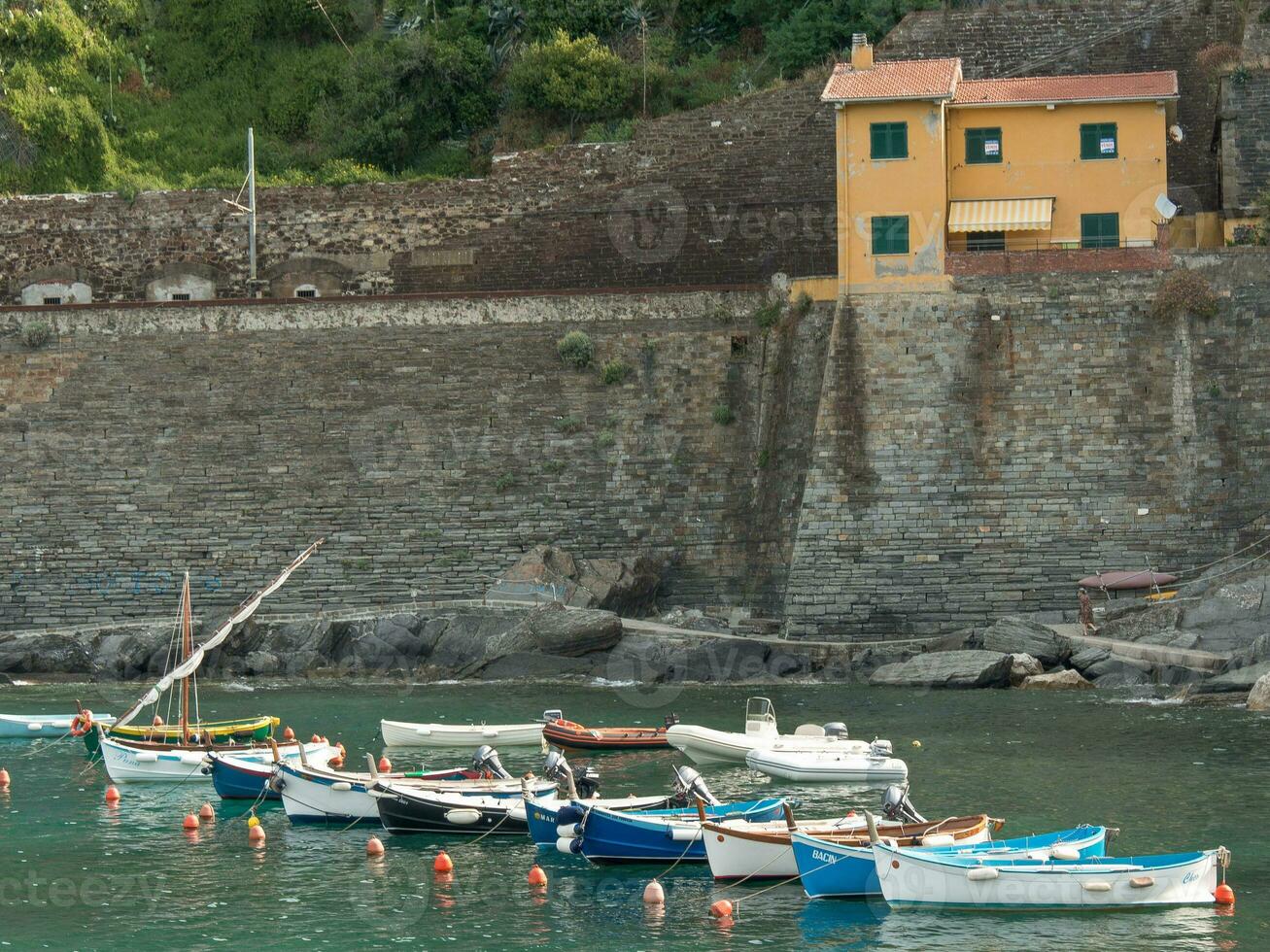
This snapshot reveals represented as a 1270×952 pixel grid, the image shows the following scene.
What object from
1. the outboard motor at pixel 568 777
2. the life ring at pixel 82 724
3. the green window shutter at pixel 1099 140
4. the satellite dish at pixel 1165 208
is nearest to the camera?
the outboard motor at pixel 568 777

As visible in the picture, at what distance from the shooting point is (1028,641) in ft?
115

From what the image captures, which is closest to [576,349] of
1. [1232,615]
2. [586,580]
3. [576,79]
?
[586,580]

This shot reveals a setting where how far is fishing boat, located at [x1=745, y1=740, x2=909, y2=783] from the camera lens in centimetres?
2791

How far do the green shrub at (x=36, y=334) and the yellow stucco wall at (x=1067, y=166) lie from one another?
19.2 metres

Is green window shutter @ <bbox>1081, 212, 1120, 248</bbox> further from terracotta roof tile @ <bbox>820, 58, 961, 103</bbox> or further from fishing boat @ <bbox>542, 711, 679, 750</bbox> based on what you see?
fishing boat @ <bbox>542, 711, 679, 750</bbox>

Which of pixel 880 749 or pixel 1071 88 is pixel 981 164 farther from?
pixel 880 749

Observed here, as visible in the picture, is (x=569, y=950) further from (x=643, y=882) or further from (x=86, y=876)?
(x=86, y=876)

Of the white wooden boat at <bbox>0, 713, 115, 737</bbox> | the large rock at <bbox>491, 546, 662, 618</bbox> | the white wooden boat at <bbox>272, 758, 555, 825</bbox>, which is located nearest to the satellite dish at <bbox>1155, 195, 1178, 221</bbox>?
the large rock at <bbox>491, 546, 662, 618</bbox>

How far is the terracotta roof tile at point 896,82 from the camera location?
38.9 meters

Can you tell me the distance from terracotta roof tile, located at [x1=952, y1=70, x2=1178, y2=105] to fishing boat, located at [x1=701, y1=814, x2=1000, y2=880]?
69.4 ft

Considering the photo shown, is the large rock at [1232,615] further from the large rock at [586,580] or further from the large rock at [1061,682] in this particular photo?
the large rock at [586,580]

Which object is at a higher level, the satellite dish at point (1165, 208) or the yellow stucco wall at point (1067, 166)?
the yellow stucco wall at point (1067, 166)

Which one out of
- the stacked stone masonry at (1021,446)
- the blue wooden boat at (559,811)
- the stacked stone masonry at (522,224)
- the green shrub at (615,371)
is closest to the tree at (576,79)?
the stacked stone masonry at (522,224)

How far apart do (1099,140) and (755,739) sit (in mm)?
17301
